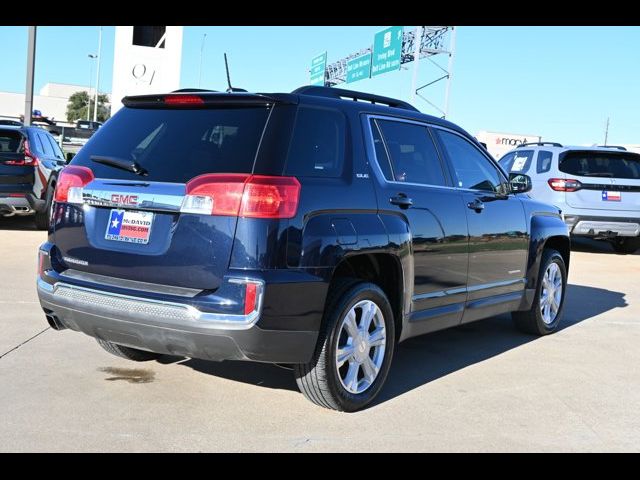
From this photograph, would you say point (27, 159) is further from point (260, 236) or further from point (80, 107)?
point (80, 107)

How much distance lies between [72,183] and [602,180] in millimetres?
10238

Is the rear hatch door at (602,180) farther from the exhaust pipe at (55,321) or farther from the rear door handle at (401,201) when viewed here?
the exhaust pipe at (55,321)

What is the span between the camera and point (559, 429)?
13.7 ft

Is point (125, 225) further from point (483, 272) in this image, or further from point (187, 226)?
point (483, 272)

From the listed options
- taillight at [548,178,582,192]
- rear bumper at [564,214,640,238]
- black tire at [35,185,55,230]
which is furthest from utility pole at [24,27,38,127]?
rear bumper at [564,214,640,238]

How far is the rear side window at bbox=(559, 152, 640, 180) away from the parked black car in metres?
8.45

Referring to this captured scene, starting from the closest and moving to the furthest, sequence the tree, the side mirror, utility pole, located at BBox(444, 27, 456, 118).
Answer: the side mirror → utility pole, located at BBox(444, 27, 456, 118) → the tree

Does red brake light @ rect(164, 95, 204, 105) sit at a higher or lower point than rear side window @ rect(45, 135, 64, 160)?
higher

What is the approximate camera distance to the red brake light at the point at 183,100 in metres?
4.14

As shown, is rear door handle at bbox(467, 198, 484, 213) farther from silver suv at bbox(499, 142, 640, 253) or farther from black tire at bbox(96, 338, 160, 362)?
silver suv at bbox(499, 142, 640, 253)

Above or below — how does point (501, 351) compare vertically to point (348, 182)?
below

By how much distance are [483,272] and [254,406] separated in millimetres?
2108

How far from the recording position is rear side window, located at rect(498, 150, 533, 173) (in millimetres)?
13320
